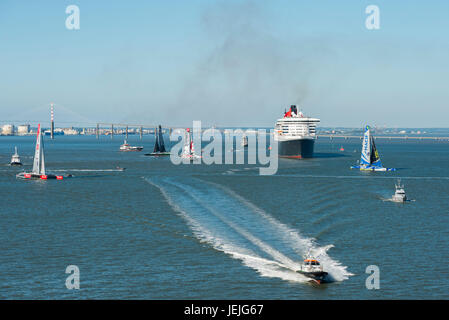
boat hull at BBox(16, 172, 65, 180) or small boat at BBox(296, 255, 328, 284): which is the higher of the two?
boat hull at BBox(16, 172, 65, 180)

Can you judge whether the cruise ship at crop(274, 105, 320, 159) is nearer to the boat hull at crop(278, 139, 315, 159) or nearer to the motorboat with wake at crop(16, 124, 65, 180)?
the boat hull at crop(278, 139, 315, 159)

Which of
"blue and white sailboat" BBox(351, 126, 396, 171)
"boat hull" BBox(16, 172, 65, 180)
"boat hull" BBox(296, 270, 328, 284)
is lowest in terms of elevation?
"boat hull" BBox(296, 270, 328, 284)

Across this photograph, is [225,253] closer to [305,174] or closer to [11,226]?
[11,226]

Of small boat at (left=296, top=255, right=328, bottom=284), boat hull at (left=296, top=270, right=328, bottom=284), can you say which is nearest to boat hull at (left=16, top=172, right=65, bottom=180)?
small boat at (left=296, top=255, right=328, bottom=284)

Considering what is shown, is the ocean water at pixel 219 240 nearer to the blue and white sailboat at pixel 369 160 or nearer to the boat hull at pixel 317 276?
the boat hull at pixel 317 276

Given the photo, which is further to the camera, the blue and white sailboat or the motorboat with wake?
the blue and white sailboat

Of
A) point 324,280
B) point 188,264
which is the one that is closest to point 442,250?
point 324,280
